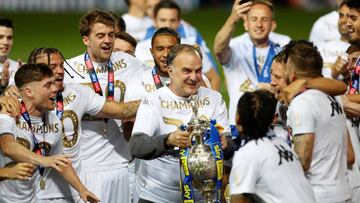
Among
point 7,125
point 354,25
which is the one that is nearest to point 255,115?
point 7,125

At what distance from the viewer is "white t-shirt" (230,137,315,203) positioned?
313 inches

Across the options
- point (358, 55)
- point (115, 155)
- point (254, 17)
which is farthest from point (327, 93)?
point (254, 17)

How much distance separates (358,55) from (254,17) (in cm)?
231

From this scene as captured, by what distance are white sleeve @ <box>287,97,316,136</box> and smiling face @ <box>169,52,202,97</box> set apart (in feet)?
3.68

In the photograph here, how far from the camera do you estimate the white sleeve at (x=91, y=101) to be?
10211mm

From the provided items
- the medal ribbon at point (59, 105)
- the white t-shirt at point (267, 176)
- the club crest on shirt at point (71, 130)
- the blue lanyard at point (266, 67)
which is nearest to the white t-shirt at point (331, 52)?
the blue lanyard at point (266, 67)

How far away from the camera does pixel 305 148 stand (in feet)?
27.9

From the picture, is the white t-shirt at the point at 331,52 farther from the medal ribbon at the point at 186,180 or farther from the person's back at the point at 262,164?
the person's back at the point at 262,164

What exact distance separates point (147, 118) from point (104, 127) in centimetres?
149

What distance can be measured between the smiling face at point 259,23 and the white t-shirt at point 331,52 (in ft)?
3.65

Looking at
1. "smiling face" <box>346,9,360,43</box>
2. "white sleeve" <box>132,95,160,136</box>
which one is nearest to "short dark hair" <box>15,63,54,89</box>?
"white sleeve" <box>132,95,160,136</box>

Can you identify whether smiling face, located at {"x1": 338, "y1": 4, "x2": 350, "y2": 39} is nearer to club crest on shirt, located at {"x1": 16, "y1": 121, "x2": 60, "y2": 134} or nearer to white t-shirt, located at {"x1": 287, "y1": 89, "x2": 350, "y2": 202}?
white t-shirt, located at {"x1": 287, "y1": 89, "x2": 350, "y2": 202}

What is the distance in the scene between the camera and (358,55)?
1069 centimetres

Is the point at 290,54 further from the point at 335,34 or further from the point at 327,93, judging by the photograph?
the point at 335,34
